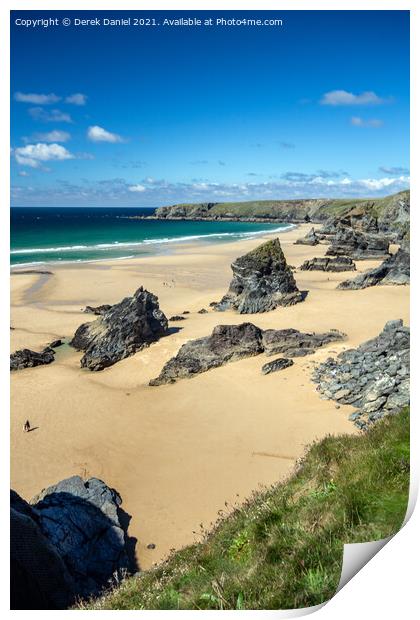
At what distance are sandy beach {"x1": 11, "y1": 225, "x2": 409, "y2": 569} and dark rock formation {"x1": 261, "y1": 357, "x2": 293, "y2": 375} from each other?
26 centimetres

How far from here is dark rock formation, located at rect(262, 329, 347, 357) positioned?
1770cm

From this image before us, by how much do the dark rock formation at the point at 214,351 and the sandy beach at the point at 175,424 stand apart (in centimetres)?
62

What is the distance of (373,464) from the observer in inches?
225

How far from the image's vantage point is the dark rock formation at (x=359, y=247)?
165ft

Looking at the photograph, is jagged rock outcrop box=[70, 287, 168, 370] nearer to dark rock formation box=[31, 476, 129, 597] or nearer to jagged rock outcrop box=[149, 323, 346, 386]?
jagged rock outcrop box=[149, 323, 346, 386]

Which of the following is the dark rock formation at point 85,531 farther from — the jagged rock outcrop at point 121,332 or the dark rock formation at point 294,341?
the jagged rock outcrop at point 121,332

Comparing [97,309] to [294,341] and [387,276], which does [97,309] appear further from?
[387,276]

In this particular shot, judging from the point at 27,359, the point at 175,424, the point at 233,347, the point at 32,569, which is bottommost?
the point at 175,424

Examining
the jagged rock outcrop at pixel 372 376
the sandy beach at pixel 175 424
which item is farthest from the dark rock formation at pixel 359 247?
the jagged rock outcrop at pixel 372 376

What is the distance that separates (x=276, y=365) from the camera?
1620 centimetres

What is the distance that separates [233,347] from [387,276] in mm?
19209

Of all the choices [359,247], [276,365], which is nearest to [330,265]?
[359,247]

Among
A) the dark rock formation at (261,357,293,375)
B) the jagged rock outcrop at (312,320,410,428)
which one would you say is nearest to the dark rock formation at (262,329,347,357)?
the dark rock formation at (261,357,293,375)

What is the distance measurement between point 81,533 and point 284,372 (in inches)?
383
